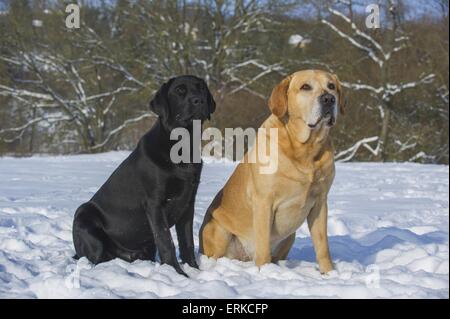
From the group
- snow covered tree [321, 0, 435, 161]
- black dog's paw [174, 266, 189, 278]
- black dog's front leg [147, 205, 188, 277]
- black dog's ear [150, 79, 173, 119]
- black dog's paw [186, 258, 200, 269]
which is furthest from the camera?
snow covered tree [321, 0, 435, 161]

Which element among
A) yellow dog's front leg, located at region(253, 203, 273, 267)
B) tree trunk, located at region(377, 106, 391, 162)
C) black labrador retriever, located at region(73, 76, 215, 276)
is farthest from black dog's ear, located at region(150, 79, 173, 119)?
tree trunk, located at region(377, 106, 391, 162)

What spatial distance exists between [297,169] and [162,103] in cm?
106

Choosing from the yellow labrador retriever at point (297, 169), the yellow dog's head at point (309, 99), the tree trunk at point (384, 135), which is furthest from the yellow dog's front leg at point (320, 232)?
the tree trunk at point (384, 135)

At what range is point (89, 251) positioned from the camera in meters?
3.90

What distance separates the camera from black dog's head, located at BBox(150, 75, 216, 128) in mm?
4031

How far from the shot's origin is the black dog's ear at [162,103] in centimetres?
402

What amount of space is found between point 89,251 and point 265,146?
51.2 inches

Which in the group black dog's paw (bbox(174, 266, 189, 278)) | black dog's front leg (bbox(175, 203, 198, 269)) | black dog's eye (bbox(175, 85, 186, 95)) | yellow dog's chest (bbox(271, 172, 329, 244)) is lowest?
black dog's paw (bbox(174, 266, 189, 278))

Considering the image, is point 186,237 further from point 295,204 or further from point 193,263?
point 295,204

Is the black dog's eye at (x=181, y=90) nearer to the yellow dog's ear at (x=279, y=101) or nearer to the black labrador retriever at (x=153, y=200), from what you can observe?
the black labrador retriever at (x=153, y=200)

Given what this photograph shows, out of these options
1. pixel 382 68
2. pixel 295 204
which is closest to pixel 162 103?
pixel 295 204

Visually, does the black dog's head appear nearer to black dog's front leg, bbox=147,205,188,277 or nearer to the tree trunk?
black dog's front leg, bbox=147,205,188,277
